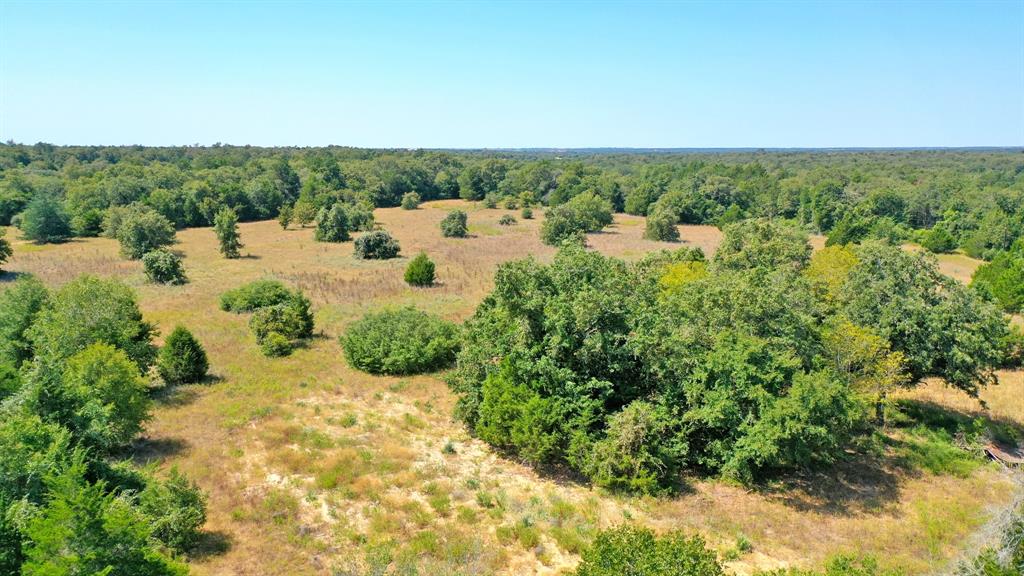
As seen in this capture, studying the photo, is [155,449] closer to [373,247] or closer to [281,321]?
[281,321]

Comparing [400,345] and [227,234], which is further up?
[227,234]

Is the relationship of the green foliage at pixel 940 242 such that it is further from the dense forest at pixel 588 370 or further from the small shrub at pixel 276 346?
the small shrub at pixel 276 346

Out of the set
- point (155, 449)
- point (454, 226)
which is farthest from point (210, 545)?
point (454, 226)

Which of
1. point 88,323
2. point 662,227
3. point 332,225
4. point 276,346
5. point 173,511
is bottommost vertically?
point 276,346

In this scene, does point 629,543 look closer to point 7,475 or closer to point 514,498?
point 514,498

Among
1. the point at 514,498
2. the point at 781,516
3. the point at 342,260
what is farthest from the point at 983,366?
the point at 342,260

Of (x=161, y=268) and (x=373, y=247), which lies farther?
(x=373, y=247)

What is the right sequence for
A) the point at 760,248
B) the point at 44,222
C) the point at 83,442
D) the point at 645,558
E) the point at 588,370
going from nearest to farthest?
1. the point at 645,558
2. the point at 83,442
3. the point at 588,370
4. the point at 760,248
5. the point at 44,222

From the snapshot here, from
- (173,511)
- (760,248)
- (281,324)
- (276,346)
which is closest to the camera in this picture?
(173,511)
